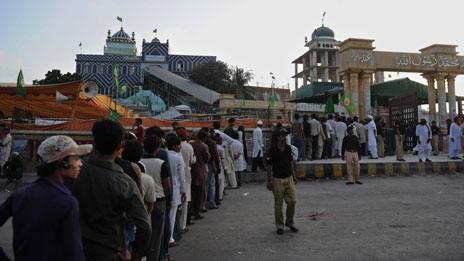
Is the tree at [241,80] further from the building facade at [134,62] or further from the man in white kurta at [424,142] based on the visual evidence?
the man in white kurta at [424,142]

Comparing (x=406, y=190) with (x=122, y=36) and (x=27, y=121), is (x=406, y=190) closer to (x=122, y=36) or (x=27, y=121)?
(x=27, y=121)

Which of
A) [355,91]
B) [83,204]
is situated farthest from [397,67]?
[83,204]

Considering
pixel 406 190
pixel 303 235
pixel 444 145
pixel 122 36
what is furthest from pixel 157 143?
pixel 122 36

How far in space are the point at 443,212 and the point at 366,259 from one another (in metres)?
3.22

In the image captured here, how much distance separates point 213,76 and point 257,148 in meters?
34.2

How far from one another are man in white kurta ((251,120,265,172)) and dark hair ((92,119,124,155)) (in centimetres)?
868

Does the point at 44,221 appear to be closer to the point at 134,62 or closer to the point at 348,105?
the point at 348,105

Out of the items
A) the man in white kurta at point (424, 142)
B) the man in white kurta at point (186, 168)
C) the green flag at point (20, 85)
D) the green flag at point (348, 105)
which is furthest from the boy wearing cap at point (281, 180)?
the green flag at point (348, 105)

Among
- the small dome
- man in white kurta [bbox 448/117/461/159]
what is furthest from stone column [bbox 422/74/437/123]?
the small dome

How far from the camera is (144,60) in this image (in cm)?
5738

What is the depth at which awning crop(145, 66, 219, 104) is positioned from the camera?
3769 cm

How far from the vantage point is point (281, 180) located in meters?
5.54

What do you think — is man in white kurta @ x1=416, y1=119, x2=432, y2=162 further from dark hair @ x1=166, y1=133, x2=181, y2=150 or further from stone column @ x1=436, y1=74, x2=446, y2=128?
dark hair @ x1=166, y1=133, x2=181, y2=150

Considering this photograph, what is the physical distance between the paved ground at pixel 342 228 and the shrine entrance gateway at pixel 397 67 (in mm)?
8006
